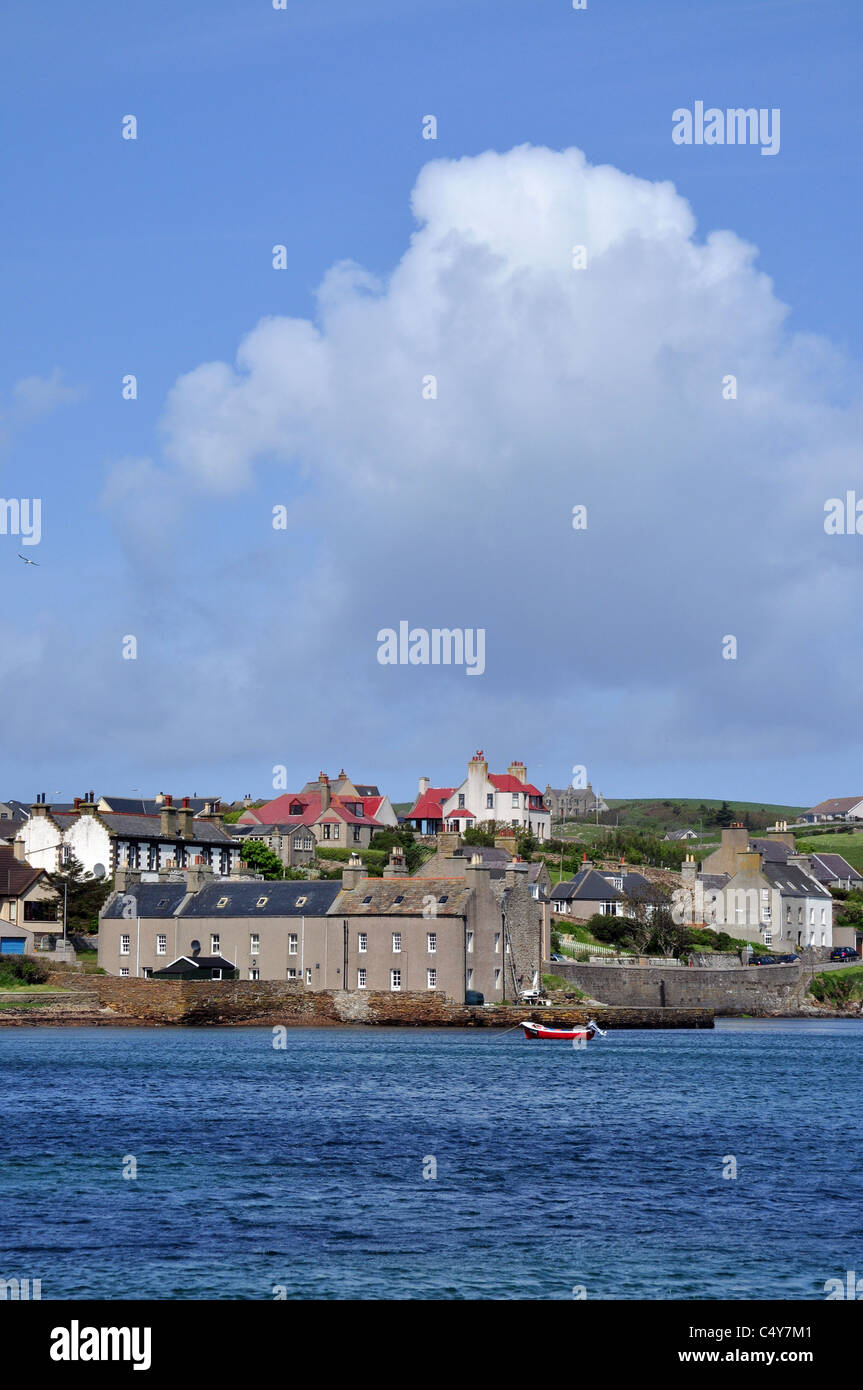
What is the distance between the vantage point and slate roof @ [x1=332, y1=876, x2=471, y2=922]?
274 ft

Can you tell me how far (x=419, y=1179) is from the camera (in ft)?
114

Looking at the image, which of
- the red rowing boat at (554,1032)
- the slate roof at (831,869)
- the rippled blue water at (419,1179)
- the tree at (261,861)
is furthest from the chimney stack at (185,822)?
the slate roof at (831,869)

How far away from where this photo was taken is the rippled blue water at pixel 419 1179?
25594mm

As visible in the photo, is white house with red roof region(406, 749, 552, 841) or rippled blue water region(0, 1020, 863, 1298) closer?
rippled blue water region(0, 1020, 863, 1298)

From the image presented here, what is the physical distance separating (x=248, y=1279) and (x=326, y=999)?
60.4m

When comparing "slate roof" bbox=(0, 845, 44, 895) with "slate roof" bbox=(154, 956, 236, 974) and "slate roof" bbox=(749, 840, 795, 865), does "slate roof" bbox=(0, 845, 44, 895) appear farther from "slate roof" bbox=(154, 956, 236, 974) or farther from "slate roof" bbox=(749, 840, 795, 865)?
"slate roof" bbox=(749, 840, 795, 865)

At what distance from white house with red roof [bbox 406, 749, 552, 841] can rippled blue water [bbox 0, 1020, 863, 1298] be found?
7548 cm

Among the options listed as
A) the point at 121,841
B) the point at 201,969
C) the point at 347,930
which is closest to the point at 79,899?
the point at 121,841

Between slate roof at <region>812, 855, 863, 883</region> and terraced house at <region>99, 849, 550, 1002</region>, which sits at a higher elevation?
slate roof at <region>812, 855, 863, 883</region>

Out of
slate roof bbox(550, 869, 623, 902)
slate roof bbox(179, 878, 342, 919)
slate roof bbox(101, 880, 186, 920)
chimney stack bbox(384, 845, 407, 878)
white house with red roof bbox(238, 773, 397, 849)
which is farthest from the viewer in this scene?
white house with red roof bbox(238, 773, 397, 849)

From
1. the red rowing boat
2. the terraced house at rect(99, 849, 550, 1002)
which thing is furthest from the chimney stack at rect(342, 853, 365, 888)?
the red rowing boat

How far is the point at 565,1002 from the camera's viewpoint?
9138 centimetres
